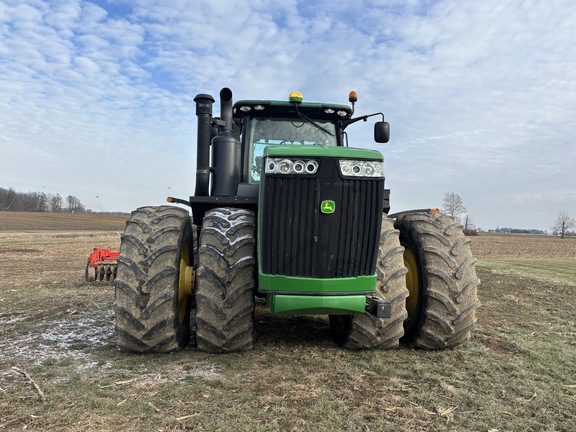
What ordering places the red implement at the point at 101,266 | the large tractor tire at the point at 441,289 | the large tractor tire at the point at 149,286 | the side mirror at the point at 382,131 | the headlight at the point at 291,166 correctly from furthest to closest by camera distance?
the red implement at the point at 101,266 → the side mirror at the point at 382,131 → the large tractor tire at the point at 441,289 → the large tractor tire at the point at 149,286 → the headlight at the point at 291,166

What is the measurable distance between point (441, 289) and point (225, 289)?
7.06 feet

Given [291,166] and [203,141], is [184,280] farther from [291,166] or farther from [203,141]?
[291,166]

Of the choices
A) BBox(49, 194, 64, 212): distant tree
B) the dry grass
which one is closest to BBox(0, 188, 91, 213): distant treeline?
BBox(49, 194, 64, 212): distant tree

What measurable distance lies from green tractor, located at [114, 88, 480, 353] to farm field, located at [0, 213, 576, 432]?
286 millimetres

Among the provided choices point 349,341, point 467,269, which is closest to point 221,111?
point 349,341

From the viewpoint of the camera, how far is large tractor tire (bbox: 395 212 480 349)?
4402 mm

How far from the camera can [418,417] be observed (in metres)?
2.99

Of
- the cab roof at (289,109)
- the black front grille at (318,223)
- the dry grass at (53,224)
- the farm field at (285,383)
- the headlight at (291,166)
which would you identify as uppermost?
the cab roof at (289,109)

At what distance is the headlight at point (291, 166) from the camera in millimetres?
3721

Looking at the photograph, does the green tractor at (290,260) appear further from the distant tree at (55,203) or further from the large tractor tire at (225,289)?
the distant tree at (55,203)

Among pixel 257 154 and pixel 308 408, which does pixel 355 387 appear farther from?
pixel 257 154

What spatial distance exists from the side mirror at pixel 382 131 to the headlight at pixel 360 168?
1.78 meters

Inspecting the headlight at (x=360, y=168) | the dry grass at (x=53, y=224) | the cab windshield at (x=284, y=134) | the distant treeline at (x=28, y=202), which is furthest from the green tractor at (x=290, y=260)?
the distant treeline at (x=28, y=202)

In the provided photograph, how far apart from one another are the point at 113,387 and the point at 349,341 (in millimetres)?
2200
